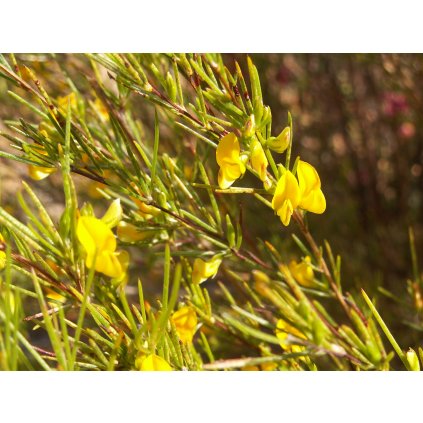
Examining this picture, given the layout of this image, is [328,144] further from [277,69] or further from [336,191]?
[277,69]

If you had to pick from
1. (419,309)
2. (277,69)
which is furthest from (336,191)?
(419,309)

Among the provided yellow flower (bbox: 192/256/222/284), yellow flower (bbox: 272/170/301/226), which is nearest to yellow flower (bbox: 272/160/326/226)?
yellow flower (bbox: 272/170/301/226)

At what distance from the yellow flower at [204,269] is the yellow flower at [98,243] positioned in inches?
6.4

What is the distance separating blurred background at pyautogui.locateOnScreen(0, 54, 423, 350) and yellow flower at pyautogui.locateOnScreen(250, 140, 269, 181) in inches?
41.8

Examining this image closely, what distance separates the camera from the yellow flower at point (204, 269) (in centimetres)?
66

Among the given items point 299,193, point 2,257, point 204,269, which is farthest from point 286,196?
point 2,257

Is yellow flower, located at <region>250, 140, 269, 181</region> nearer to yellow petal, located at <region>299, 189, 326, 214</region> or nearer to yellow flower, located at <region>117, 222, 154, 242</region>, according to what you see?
yellow petal, located at <region>299, 189, 326, 214</region>

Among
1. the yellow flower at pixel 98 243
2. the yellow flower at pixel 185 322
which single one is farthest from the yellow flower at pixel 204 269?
the yellow flower at pixel 98 243

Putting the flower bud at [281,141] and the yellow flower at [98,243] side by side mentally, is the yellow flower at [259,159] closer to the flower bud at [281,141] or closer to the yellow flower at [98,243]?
the flower bud at [281,141]

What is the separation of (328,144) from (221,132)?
60.1 inches

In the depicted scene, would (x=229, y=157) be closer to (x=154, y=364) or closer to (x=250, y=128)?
(x=250, y=128)

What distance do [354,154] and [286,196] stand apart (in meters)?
1.51

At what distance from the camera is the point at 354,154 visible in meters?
2.00

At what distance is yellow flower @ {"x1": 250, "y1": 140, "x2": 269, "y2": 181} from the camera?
58 centimetres
